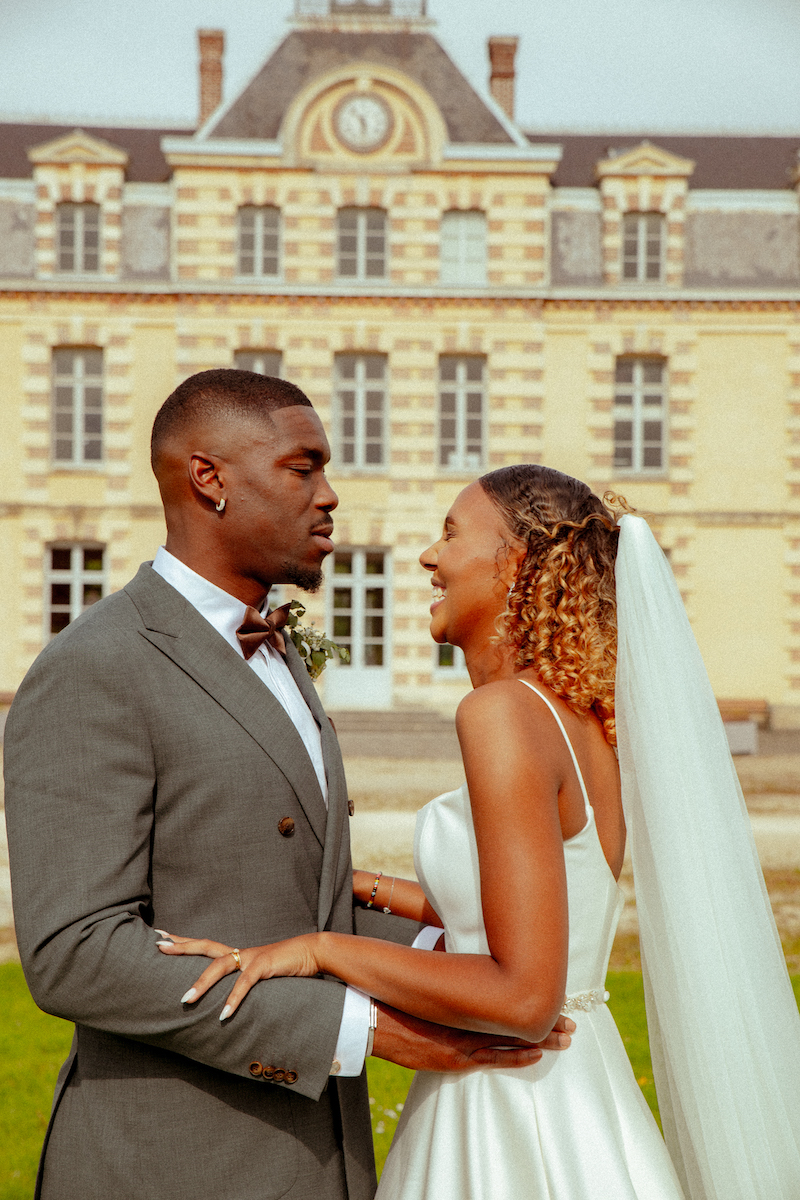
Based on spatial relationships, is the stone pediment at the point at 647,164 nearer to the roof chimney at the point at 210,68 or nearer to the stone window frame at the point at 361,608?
the roof chimney at the point at 210,68

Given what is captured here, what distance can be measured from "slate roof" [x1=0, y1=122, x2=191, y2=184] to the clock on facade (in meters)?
3.53

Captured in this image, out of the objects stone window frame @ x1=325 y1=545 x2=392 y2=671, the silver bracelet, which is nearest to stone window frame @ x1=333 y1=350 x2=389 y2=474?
stone window frame @ x1=325 y1=545 x2=392 y2=671

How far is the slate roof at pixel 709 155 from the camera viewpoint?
20.8 m

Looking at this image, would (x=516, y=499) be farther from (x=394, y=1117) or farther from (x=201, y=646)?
(x=394, y=1117)

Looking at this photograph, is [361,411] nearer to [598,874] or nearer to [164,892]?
[598,874]

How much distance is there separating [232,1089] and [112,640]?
2.74ft

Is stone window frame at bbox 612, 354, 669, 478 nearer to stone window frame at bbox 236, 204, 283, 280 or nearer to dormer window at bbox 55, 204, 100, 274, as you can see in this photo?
stone window frame at bbox 236, 204, 283, 280

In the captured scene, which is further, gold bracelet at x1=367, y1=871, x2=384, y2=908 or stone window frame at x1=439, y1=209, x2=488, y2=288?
stone window frame at x1=439, y1=209, x2=488, y2=288

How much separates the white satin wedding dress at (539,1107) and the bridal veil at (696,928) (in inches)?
4.0

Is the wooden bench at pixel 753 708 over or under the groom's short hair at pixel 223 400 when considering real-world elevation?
under

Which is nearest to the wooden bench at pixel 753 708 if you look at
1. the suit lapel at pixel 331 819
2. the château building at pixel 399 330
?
the château building at pixel 399 330

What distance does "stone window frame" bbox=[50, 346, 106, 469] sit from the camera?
20.0 m

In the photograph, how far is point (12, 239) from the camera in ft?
64.8

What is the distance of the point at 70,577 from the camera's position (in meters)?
19.8
